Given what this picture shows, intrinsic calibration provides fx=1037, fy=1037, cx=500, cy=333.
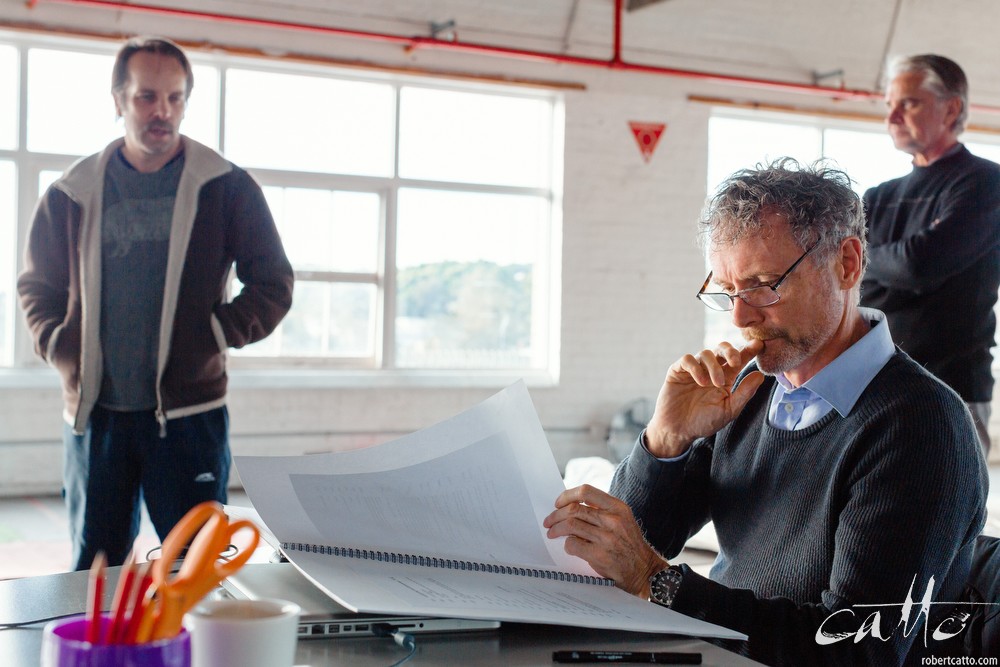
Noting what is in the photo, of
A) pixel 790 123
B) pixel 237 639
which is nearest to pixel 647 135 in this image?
pixel 790 123

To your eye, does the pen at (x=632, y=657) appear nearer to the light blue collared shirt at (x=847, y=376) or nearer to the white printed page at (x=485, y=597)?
the white printed page at (x=485, y=597)

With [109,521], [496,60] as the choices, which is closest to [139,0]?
[496,60]

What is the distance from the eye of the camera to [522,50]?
6449 millimetres

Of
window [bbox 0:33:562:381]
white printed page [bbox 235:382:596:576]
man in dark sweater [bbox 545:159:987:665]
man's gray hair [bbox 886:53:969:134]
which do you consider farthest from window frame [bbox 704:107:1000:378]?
white printed page [bbox 235:382:596:576]

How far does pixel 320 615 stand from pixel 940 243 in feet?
7.45

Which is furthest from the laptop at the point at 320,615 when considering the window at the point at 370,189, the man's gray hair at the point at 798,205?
the window at the point at 370,189

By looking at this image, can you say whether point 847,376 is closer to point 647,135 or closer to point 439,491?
point 439,491

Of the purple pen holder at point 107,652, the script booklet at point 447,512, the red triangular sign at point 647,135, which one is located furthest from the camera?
the red triangular sign at point 647,135

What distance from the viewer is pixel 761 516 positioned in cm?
145

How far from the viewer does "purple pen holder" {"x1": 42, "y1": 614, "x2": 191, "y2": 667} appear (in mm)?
639

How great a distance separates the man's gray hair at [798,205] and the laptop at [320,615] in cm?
70

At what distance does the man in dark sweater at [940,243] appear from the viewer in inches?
109

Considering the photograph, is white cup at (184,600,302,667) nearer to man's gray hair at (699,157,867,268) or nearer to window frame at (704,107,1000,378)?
man's gray hair at (699,157,867,268)

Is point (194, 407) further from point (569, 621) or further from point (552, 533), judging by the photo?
point (569, 621)
